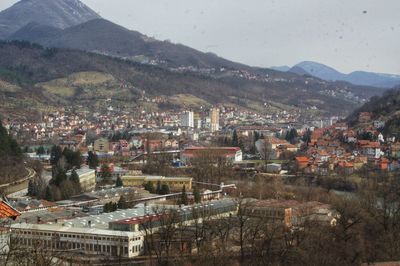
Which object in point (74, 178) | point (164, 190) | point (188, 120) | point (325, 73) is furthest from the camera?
point (325, 73)

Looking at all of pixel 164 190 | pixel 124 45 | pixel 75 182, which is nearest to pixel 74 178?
pixel 75 182

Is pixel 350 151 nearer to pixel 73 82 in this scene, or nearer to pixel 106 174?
pixel 106 174

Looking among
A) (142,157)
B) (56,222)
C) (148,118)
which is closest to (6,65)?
(148,118)

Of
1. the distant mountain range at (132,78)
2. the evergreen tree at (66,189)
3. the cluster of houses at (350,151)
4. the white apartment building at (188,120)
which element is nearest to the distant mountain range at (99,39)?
the distant mountain range at (132,78)

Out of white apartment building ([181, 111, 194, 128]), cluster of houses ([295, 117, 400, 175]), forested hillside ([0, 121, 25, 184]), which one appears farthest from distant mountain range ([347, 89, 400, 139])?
forested hillside ([0, 121, 25, 184])

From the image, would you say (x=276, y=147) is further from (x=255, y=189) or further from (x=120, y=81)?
(x=120, y=81)

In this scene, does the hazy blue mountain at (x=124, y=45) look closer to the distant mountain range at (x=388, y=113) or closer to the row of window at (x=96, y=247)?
the distant mountain range at (x=388, y=113)

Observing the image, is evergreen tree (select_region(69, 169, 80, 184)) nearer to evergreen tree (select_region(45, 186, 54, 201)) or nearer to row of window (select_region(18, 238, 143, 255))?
evergreen tree (select_region(45, 186, 54, 201))

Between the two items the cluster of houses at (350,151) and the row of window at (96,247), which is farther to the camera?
the cluster of houses at (350,151)
